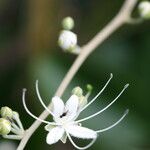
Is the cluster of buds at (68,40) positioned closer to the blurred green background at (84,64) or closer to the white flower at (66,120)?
the white flower at (66,120)

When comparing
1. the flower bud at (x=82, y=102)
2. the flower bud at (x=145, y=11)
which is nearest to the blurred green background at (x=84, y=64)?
the flower bud at (x=145, y=11)

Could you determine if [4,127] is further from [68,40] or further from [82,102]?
[68,40]

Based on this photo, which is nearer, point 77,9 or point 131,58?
point 131,58

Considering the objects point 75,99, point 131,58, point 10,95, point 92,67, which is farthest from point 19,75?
point 75,99

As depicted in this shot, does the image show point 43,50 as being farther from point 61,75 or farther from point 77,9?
point 77,9

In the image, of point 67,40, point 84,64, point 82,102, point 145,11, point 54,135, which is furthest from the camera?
point 84,64

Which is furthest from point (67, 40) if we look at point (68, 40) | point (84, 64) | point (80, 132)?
point (84, 64)
